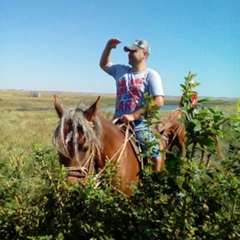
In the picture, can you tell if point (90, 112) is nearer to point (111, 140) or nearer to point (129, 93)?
point (111, 140)

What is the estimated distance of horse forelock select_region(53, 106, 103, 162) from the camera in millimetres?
3428

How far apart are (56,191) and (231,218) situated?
1151mm

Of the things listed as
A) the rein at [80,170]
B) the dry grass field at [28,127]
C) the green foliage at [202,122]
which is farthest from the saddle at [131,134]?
the green foliage at [202,122]

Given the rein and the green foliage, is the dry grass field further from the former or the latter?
the rein

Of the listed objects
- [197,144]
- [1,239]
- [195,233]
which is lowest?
[1,239]

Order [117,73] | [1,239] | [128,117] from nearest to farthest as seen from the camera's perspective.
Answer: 1. [1,239]
2. [128,117]
3. [117,73]

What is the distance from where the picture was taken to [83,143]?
3514mm

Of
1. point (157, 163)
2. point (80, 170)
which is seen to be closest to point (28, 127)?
point (157, 163)

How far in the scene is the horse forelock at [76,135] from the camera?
343 centimetres

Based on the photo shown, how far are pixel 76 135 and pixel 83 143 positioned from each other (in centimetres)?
12

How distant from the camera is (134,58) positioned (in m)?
4.66

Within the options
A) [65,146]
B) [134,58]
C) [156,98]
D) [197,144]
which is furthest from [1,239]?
[134,58]

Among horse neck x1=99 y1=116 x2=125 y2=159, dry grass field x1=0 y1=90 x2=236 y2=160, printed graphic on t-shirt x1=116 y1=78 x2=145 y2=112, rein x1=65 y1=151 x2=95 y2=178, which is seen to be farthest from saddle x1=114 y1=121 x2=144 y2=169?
rein x1=65 y1=151 x2=95 y2=178

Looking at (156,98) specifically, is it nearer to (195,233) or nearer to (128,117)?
(128,117)
